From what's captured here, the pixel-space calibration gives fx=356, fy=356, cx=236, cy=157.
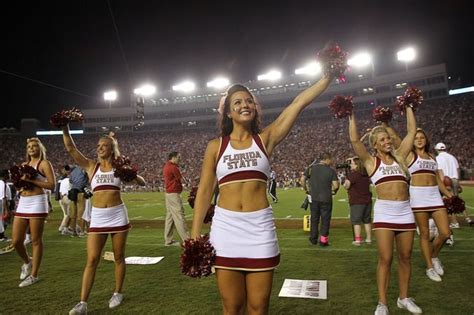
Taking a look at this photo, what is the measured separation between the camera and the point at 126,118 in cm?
7075

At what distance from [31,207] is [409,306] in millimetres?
6005

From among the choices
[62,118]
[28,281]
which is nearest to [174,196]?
[28,281]

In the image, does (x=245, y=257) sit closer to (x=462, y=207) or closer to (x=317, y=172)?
(x=462, y=207)

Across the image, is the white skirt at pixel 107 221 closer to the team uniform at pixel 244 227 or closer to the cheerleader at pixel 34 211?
the cheerleader at pixel 34 211

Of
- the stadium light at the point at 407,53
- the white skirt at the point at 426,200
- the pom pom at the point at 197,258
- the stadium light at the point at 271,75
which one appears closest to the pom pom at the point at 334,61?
the pom pom at the point at 197,258

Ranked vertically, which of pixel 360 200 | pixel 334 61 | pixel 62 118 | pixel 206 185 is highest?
pixel 334 61

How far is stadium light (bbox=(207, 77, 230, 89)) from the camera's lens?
61188 millimetres

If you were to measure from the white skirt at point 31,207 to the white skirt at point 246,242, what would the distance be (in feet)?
15.4

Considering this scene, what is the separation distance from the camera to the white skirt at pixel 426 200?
572 centimetres

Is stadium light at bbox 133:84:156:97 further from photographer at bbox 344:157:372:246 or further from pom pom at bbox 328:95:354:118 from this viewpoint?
pom pom at bbox 328:95:354:118

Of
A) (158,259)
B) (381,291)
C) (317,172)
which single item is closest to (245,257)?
(381,291)

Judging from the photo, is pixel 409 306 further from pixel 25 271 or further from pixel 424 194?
pixel 25 271

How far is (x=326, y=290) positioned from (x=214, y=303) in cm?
172

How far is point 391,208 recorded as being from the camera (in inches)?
171
